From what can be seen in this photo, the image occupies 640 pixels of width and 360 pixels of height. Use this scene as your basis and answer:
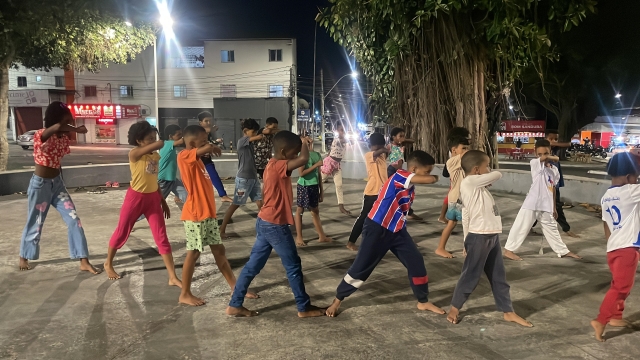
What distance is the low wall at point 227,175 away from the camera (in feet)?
30.3

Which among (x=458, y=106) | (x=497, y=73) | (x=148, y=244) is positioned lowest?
(x=148, y=244)

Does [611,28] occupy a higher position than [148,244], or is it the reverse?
[611,28]

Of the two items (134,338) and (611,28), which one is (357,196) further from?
(611,28)

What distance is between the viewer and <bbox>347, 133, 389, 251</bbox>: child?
5.87m

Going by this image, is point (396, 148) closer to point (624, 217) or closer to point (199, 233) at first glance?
point (624, 217)

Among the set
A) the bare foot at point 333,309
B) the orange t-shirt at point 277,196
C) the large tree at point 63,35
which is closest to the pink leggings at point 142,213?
the orange t-shirt at point 277,196

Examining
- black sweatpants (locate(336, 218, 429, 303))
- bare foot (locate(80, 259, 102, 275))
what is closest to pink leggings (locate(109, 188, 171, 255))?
bare foot (locate(80, 259, 102, 275))

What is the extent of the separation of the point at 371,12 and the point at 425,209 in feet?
14.1

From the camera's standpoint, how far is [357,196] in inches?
420

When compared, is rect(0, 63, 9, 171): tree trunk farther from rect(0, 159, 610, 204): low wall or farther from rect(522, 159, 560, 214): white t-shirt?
rect(522, 159, 560, 214): white t-shirt

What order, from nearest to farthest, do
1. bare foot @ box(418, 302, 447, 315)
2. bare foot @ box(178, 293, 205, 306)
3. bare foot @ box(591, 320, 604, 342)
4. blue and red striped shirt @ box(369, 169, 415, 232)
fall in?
bare foot @ box(591, 320, 604, 342), blue and red striped shirt @ box(369, 169, 415, 232), bare foot @ box(418, 302, 447, 315), bare foot @ box(178, 293, 205, 306)

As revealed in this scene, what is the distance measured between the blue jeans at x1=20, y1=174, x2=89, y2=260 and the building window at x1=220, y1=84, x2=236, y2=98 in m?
34.3

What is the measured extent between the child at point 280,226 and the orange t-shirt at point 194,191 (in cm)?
54

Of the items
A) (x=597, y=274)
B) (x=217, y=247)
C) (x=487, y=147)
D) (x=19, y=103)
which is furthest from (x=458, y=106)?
(x=19, y=103)
